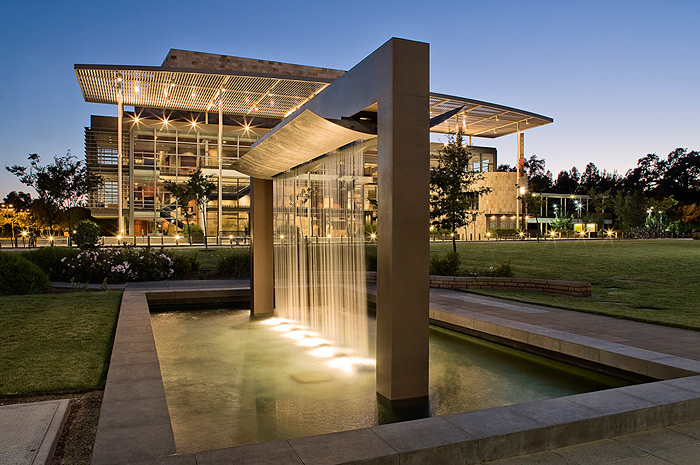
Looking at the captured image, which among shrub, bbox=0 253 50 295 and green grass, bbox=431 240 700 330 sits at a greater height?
shrub, bbox=0 253 50 295

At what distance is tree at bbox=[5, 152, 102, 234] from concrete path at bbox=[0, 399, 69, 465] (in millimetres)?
31114

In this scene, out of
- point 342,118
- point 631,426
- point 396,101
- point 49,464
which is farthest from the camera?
point 342,118

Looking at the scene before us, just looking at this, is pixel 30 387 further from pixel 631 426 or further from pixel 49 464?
pixel 631 426

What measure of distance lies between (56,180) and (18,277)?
2197cm

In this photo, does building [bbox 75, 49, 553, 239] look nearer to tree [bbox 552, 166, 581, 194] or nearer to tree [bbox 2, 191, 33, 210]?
tree [bbox 2, 191, 33, 210]

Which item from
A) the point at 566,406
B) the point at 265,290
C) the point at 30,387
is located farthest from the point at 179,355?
the point at 566,406

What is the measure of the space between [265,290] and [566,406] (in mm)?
7992

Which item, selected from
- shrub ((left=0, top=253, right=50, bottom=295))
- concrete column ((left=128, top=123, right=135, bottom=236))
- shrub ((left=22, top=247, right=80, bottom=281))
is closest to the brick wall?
shrub ((left=0, top=253, right=50, bottom=295))

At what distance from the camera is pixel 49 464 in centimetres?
356

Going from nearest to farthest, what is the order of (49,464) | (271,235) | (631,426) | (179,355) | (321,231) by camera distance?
(49,464), (631,426), (179,355), (321,231), (271,235)

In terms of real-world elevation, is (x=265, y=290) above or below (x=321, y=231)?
below

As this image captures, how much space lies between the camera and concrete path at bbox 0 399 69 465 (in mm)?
3541

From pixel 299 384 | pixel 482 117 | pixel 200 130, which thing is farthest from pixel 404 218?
pixel 200 130

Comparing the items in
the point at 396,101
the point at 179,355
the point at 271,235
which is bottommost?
the point at 179,355
